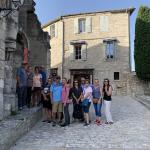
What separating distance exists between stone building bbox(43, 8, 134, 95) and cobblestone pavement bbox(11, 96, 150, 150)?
2190cm

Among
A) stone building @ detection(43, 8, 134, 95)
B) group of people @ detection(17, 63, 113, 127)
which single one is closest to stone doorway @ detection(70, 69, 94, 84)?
stone building @ detection(43, 8, 134, 95)

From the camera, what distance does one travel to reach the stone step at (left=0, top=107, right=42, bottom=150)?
304 inches

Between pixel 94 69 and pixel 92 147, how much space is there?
26.1 meters

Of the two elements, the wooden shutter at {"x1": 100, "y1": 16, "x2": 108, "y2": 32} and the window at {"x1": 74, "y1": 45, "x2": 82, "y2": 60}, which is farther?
the window at {"x1": 74, "y1": 45, "x2": 82, "y2": 60}

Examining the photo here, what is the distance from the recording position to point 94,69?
3431 centimetres

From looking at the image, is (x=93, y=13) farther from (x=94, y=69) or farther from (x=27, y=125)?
(x=27, y=125)

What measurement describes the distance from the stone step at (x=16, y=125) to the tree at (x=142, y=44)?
67.3 feet

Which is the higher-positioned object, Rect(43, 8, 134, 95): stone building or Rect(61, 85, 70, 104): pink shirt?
Rect(43, 8, 134, 95): stone building

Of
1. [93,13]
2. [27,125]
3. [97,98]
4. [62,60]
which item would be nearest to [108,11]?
[93,13]

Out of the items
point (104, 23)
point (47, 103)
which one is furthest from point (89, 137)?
point (104, 23)

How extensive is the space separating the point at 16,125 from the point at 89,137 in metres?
2.06

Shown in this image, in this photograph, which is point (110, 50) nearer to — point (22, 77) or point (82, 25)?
point (82, 25)

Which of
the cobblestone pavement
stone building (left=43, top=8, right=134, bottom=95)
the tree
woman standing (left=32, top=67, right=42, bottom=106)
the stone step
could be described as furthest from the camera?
stone building (left=43, top=8, right=134, bottom=95)

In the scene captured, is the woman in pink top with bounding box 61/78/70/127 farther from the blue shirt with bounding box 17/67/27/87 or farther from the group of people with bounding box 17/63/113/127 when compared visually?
the blue shirt with bounding box 17/67/27/87
